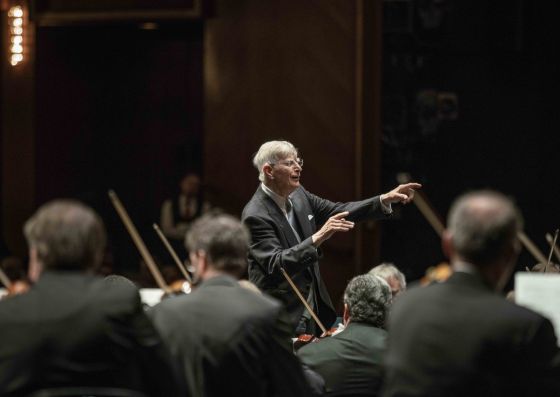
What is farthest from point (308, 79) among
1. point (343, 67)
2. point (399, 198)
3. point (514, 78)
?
point (399, 198)

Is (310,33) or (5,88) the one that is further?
(5,88)

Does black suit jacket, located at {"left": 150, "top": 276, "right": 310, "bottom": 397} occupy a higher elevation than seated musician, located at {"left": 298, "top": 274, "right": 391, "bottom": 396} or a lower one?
higher

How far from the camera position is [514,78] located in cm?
991

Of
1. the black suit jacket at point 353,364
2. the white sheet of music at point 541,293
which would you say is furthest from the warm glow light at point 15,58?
the white sheet of music at point 541,293

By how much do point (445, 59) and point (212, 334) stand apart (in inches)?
258

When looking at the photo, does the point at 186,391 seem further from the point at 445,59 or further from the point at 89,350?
the point at 445,59

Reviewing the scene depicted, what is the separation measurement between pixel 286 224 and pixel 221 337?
2484mm

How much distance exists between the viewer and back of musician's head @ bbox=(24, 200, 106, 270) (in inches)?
125

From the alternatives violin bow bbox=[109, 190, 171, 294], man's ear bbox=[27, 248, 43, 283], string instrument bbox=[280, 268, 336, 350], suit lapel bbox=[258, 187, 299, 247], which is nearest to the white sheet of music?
man's ear bbox=[27, 248, 43, 283]

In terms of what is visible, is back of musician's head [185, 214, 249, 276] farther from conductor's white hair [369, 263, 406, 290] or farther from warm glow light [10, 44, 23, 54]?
warm glow light [10, 44, 23, 54]

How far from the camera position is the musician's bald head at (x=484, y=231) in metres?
2.97

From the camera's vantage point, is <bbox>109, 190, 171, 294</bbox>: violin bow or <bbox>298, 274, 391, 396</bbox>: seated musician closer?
<bbox>298, 274, 391, 396</bbox>: seated musician

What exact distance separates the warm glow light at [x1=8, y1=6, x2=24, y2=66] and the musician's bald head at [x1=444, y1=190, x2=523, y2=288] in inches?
315

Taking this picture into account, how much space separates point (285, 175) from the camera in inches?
231
